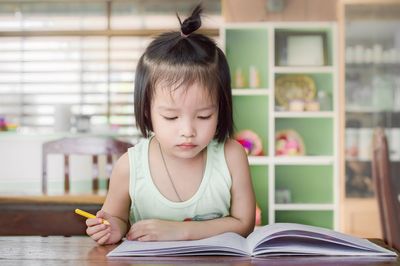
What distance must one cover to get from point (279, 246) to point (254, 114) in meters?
3.61

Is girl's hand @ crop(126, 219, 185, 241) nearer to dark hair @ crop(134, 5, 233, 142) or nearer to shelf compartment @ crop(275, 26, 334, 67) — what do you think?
dark hair @ crop(134, 5, 233, 142)

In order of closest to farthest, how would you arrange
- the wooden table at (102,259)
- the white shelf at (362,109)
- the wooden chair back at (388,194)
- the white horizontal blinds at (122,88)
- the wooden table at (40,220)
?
the wooden table at (102,259)
the wooden table at (40,220)
the wooden chair back at (388,194)
the white shelf at (362,109)
the white horizontal blinds at (122,88)

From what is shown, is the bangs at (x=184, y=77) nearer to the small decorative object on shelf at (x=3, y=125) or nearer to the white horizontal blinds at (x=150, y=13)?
the small decorative object on shelf at (x=3, y=125)

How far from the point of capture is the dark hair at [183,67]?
3.92ft

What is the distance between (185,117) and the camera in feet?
3.77

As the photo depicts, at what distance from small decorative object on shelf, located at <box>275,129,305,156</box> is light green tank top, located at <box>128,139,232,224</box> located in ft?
10.3

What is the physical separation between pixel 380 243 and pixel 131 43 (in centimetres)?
448

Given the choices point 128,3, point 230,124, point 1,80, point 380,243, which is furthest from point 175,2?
point 380,243

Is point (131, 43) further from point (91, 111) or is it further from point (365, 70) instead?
point (365, 70)

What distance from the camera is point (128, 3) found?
5.39 meters

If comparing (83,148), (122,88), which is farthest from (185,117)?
(122,88)

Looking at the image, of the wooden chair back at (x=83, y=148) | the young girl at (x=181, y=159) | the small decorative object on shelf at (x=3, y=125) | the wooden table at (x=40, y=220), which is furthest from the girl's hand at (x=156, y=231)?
the small decorative object on shelf at (x=3, y=125)

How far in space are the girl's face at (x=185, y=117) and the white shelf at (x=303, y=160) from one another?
3.25 m

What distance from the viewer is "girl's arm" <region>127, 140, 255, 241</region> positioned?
1.09 m
